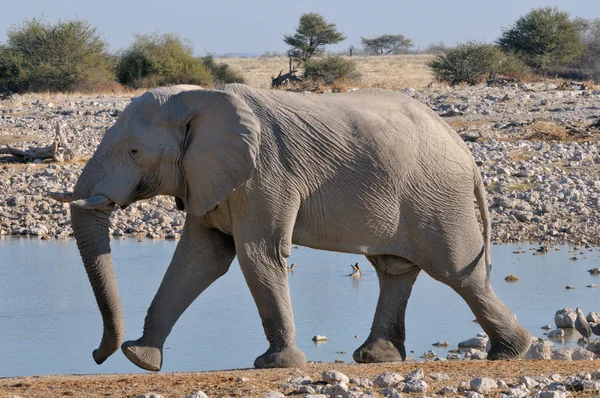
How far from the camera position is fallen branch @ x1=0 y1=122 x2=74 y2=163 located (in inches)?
659

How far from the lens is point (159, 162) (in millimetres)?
6629

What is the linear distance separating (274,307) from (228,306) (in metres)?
3.30

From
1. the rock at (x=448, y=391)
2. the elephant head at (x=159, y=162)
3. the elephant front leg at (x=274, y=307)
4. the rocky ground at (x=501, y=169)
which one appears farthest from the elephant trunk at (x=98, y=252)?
the rocky ground at (x=501, y=169)

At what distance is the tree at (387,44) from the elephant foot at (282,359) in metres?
82.6

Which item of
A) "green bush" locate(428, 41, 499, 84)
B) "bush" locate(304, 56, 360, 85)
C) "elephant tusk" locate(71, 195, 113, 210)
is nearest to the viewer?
"elephant tusk" locate(71, 195, 113, 210)

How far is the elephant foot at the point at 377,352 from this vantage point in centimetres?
730

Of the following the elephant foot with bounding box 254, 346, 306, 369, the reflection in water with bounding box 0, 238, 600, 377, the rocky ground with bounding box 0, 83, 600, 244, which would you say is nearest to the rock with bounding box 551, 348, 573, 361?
the reflection in water with bounding box 0, 238, 600, 377

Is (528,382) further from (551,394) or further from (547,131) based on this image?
(547,131)

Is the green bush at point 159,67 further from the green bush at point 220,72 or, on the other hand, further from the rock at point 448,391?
the rock at point 448,391

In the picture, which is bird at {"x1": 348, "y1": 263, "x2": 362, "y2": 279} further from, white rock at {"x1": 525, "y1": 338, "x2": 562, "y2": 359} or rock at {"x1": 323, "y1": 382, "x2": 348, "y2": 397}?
rock at {"x1": 323, "y1": 382, "x2": 348, "y2": 397}

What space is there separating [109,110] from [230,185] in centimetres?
1767

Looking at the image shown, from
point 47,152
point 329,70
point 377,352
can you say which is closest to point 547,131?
point 47,152

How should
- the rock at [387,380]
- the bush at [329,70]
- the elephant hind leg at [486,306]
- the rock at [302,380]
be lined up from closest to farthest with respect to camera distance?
the rock at [387,380], the rock at [302,380], the elephant hind leg at [486,306], the bush at [329,70]

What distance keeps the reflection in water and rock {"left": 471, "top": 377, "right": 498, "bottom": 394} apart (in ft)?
8.77
